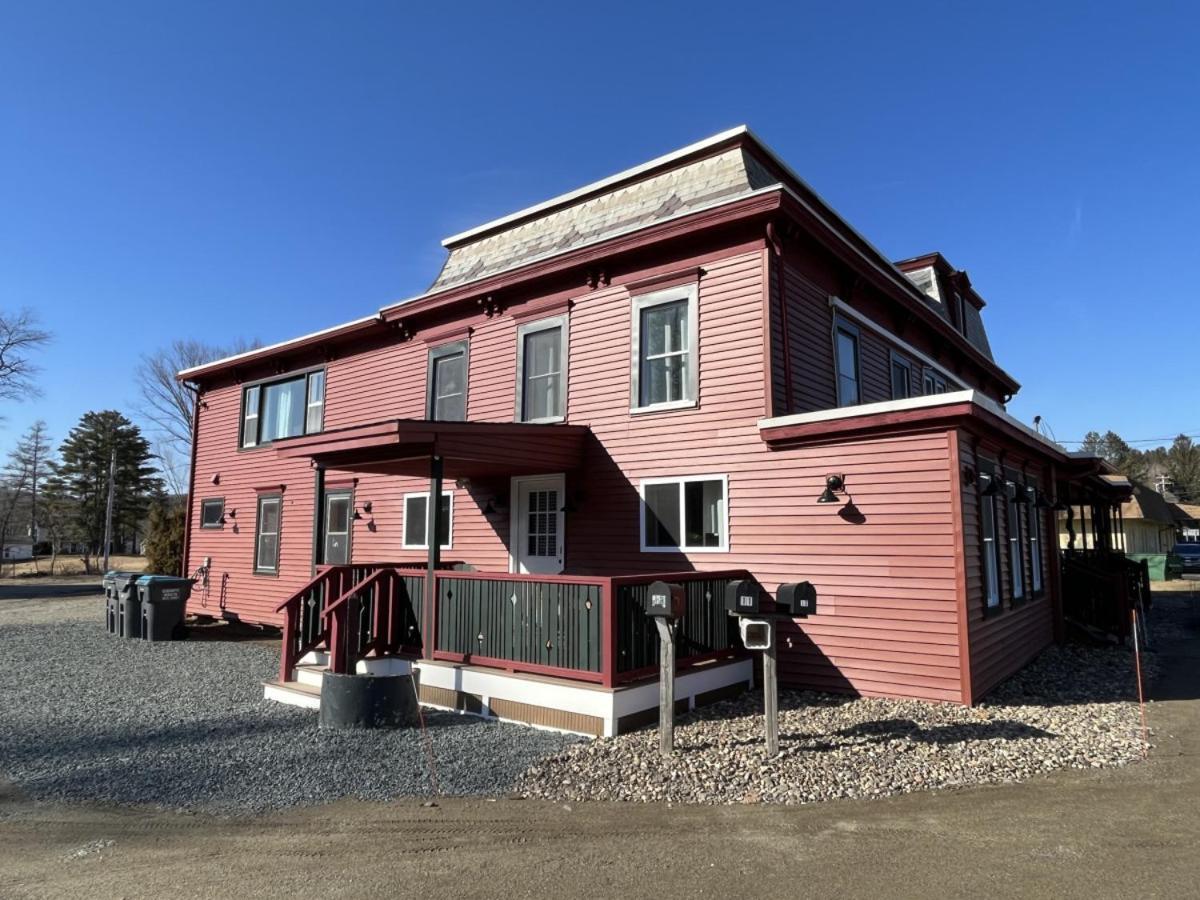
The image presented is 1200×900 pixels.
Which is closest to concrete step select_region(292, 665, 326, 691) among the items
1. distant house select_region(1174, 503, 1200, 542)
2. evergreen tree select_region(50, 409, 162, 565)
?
distant house select_region(1174, 503, 1200, 542)

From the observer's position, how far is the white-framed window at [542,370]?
10.9m

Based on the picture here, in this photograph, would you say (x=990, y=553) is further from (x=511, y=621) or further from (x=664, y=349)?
(x=511, y=621)

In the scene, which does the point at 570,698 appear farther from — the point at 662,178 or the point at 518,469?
the point at 662,178

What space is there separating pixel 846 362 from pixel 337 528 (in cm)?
946

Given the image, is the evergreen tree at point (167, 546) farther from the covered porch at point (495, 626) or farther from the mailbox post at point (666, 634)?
the mailbox post at point (666, 634)

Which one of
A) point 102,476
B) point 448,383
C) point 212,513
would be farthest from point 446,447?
point 102,476

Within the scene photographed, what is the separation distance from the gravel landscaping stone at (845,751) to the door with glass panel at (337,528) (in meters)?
8.51

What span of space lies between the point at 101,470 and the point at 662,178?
59.1m

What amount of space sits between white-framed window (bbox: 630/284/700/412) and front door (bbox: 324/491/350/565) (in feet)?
21.8

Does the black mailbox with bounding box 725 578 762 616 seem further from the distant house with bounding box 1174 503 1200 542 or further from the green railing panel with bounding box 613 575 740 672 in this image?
the distant house with bounding box 1174 503 1200 542

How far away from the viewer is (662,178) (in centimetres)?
1077

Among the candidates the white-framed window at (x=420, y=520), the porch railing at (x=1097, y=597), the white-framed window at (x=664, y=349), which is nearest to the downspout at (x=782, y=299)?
the white-framed window at (x=664, y=349)

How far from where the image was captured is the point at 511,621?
7457mm

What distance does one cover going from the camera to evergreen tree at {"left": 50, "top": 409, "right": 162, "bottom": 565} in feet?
179
